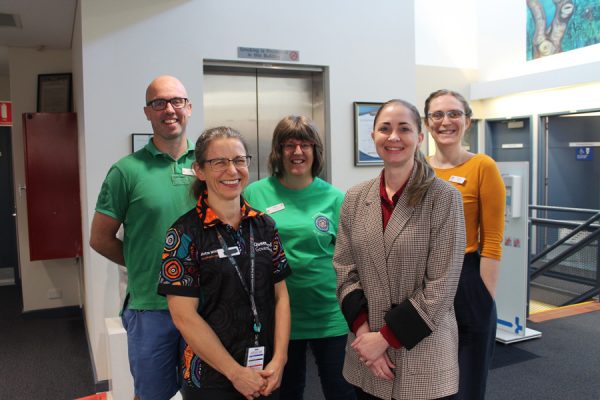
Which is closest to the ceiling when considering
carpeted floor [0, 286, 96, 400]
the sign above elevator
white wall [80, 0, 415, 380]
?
white wall [80, 0, 415, 380]

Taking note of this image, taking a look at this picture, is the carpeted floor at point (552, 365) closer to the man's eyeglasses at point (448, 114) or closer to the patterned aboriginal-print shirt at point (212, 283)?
the man's eyeglasses at point (448, 114)

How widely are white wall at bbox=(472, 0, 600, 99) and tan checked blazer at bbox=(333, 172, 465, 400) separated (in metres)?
6.49

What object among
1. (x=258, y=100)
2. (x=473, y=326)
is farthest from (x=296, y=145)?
(x=258, y=100)

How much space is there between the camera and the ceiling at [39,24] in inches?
148

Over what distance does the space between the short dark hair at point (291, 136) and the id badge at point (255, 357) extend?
87 cm

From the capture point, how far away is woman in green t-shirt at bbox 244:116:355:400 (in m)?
2.09

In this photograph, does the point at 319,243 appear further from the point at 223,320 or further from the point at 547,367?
the point at 547,367

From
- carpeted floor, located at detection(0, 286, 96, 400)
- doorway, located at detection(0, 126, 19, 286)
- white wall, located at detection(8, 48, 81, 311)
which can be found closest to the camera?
carpeted floor, located at detection(0, 286, 96, 400)

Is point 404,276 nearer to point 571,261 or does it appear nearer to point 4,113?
point 571,261

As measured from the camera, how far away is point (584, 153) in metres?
7.60

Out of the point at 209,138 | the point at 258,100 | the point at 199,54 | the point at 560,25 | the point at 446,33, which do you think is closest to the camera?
the point at 209,138

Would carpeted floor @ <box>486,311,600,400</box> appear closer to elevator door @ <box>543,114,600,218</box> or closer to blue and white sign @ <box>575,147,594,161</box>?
elevator door @ <box>543,114,600,218</box>

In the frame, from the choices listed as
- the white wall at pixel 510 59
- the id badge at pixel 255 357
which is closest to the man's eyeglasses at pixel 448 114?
the id badge at pixel 255 357

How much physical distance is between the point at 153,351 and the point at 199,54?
7.59 feet
